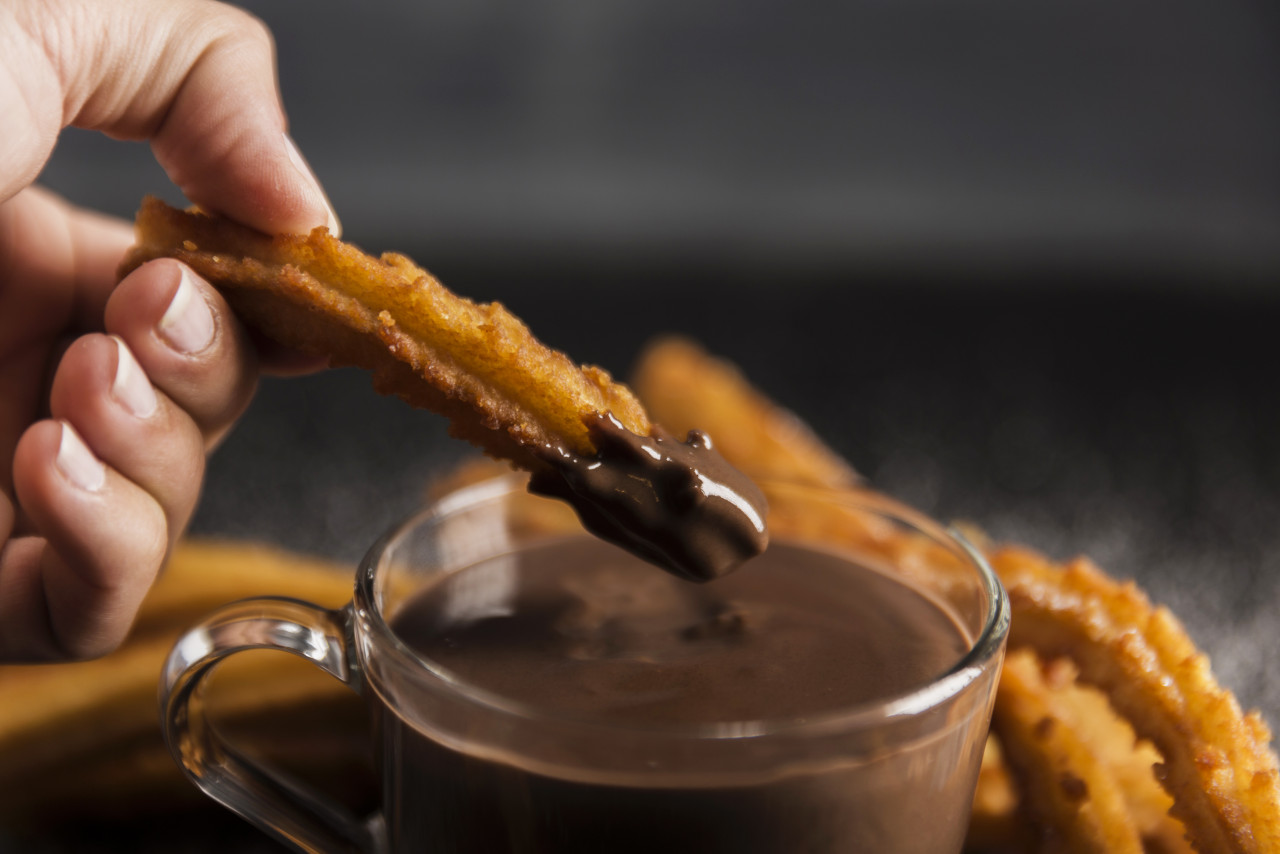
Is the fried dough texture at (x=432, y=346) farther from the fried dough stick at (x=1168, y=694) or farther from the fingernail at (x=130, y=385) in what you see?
the fried dough stick at (x=1168, y=694)

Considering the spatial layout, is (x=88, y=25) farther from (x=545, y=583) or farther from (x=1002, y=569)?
(x=1002, y=569)

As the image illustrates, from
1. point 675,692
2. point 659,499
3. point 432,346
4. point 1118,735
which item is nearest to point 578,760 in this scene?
point 675,692

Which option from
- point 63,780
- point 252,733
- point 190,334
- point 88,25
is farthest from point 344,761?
point 88,25

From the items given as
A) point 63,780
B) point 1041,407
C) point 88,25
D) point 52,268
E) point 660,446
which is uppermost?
point 88,25

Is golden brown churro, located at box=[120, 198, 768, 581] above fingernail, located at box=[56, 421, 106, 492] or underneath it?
above

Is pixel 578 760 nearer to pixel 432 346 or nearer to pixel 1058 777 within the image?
pixel 432 346

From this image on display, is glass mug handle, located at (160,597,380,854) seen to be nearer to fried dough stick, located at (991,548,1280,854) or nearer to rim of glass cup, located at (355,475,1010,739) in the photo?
rim of glass cup, located at (355,475,1010,739)

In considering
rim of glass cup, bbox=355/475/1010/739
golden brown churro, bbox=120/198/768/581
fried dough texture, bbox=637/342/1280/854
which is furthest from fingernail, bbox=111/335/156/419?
fried dough texture, bbox=637/342/1280/854
